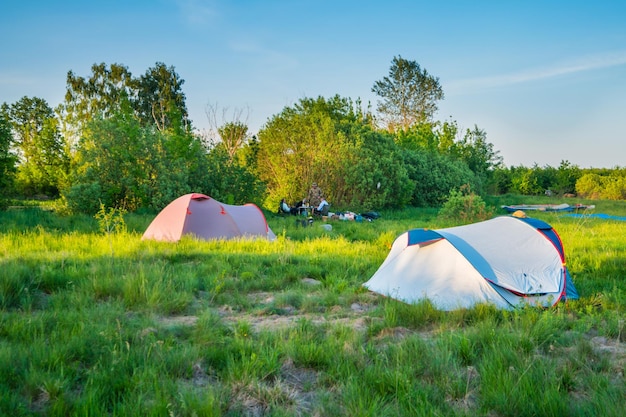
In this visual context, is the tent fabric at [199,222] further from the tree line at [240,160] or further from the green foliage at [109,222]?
the tree line at [240,160]

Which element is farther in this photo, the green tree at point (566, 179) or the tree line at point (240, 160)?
the green tree at point (566, 179)

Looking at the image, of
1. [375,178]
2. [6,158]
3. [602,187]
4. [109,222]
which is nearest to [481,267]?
[109,222]

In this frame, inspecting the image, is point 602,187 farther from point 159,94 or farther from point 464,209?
point 159,94

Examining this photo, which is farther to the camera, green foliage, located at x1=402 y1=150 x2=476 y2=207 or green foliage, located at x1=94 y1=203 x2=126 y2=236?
green foliage, located at x1=402 y1=150 x2=476 y2=207

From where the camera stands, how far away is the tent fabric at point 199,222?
32.6ft

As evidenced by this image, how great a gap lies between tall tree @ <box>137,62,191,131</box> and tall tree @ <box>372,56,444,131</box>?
63.9 ft

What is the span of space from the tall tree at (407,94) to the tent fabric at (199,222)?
35.7m

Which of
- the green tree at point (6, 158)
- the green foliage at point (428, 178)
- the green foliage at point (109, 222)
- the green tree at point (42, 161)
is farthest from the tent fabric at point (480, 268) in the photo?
the green foliage at point (428, 178)

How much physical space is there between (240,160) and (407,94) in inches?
982

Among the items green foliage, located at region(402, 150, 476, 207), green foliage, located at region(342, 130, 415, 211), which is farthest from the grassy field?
green foliage, located at region(402, 150, 476, 207)

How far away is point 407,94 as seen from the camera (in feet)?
145

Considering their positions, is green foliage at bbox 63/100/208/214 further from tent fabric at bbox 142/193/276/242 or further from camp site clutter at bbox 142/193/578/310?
camp site clutter at bbox 142/193/578/310

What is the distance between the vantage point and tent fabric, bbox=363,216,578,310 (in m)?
5.33

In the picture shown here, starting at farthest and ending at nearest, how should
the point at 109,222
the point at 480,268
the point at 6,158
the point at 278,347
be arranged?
the point at 6,158
the point at 109,222
the point at 480,268
the point at 278,347
